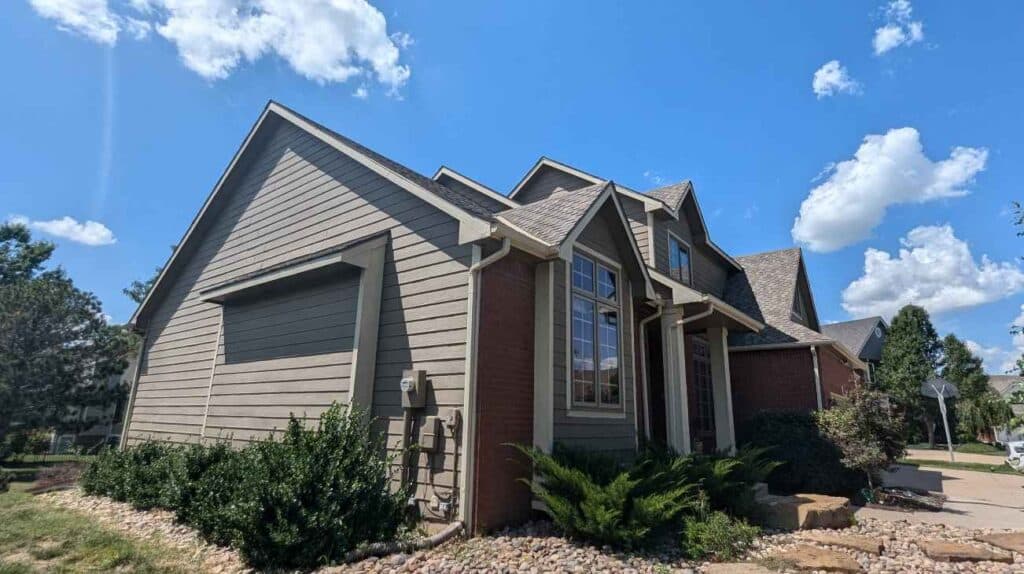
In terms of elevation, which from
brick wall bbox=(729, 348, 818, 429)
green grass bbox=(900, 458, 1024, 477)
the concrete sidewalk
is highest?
brick wall bbox=(729, 348, 818, 429)

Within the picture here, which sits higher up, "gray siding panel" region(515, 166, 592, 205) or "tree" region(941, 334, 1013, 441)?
"gray siding panel" region(515, 166, 592, 205)

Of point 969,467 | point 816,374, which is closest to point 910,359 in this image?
point 969,467

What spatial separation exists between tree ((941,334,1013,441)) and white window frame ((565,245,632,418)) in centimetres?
3147

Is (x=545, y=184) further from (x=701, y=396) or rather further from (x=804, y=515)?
(x=804, y=515)

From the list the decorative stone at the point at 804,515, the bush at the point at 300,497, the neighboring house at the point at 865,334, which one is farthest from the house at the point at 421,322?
the neighboring house at the point at 865,334

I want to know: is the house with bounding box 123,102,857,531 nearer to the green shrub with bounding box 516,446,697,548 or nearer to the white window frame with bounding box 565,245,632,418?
the white window frame with bounding box 565,245,632,418

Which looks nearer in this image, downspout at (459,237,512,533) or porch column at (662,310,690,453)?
downspout at (459,237,512,533)

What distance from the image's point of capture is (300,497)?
5.18 metres

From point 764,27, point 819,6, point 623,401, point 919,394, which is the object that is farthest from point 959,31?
point 919,394

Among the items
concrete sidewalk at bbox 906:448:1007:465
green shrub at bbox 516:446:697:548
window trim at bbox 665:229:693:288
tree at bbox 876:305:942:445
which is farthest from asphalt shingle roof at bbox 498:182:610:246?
tree at bbox 876:305:942:445

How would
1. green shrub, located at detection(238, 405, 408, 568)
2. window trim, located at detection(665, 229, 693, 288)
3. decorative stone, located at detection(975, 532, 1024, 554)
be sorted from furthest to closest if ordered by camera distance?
window trim, located at detection(665, 229, 693, 288) → decorative stone, located at detection(975, 532, 1024, 554) → green shrub, located at detection(238, 405, 408, 568)

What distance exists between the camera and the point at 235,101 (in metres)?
11.5

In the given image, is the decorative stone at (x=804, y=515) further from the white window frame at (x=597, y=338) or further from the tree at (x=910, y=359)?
the tree at (x=910, y=359)

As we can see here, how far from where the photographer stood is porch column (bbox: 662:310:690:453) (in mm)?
9508
